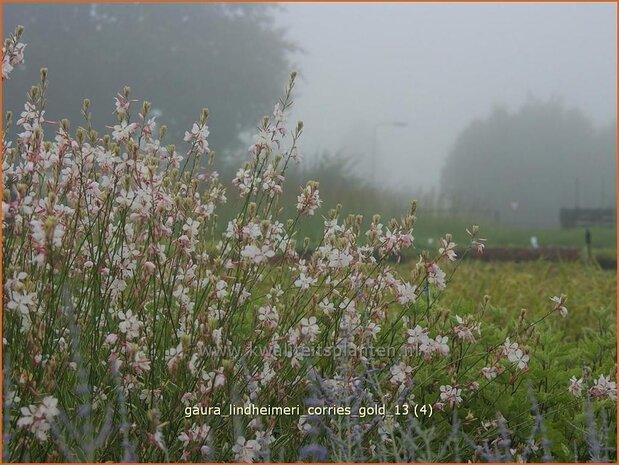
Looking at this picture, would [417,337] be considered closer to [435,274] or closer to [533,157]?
[435,274]

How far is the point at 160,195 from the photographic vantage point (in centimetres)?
205

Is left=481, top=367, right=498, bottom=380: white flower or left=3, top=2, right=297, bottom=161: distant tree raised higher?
left=3, top=2, right=297, bottom=161: distant tree

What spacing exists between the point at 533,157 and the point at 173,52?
32.0 metres

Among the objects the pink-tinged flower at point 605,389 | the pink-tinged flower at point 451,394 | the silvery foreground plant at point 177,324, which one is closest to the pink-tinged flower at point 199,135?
the silvery foreground plant at point 177,324

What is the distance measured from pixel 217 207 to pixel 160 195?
1.01m

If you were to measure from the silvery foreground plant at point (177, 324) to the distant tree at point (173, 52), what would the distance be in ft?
31.3

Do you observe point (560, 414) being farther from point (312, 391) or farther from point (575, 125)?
point (575, 125)

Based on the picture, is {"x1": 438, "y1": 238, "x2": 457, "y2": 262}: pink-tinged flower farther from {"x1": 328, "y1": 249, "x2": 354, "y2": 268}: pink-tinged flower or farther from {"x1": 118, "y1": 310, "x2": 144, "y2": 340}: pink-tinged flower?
{"x1": 118, "y1": 310, "x2": 144, "y2": 340}: pink-tinged flower

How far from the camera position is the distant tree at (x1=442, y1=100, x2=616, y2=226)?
3847 cm

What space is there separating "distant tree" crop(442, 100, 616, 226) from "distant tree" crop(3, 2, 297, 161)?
70.2ft

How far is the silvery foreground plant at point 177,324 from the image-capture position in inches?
80.0

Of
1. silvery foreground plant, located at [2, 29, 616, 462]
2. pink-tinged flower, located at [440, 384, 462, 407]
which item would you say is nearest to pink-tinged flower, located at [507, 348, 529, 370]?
silvery foreground plant, located at [2, 29, 616, 462]

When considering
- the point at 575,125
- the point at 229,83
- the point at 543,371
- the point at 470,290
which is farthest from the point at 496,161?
the point at 543,371

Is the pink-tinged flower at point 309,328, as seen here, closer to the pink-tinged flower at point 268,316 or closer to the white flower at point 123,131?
the pink-tinged flower at point 268,316
